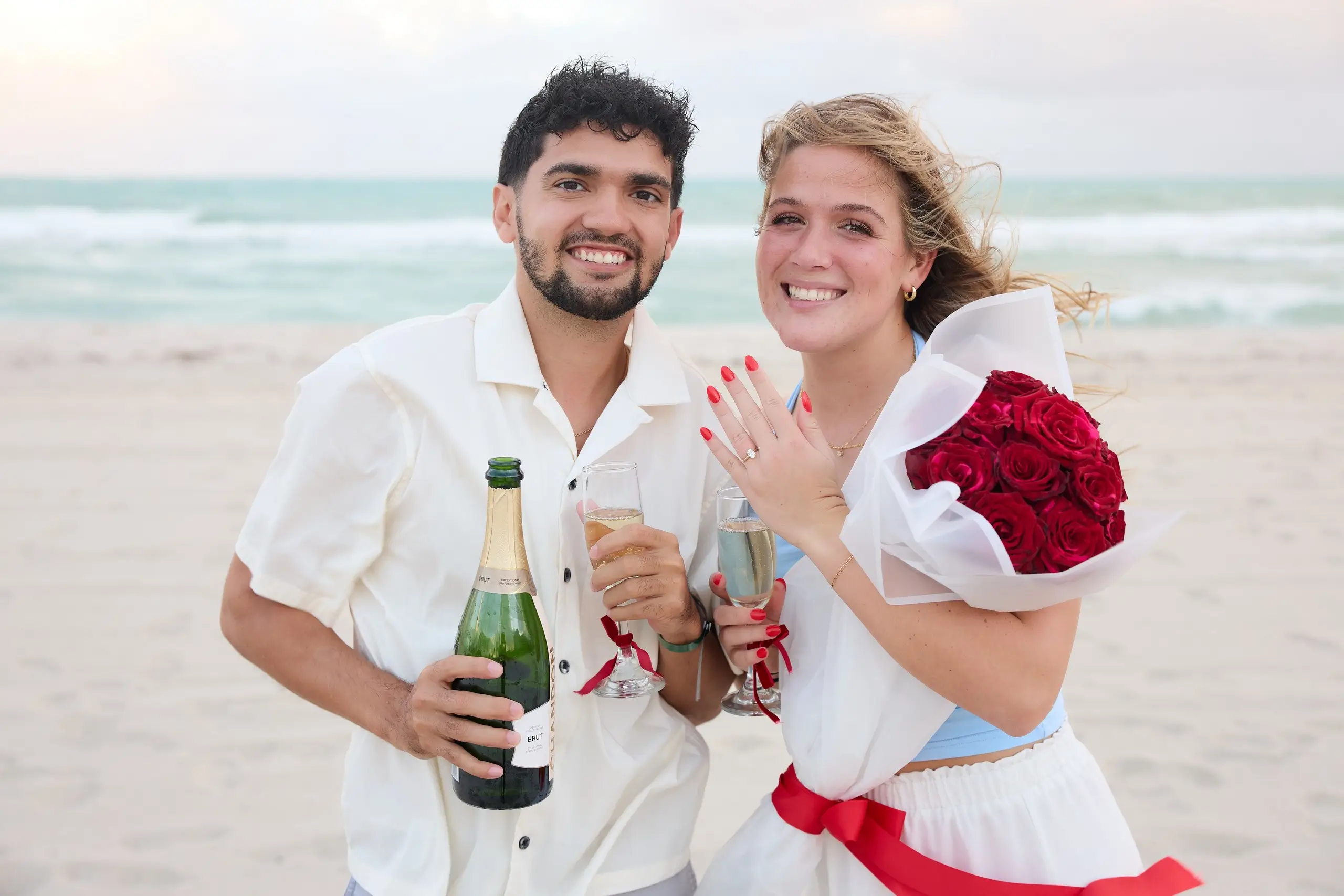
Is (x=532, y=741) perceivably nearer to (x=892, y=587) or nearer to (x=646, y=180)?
(x=892, y=587)

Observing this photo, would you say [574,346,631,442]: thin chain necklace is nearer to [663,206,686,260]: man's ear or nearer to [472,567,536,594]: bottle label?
[663,206,686,260]: man's ear

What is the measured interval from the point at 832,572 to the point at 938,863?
0.67m

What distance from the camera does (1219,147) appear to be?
41438 mm

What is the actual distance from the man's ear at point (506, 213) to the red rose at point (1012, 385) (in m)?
1.32

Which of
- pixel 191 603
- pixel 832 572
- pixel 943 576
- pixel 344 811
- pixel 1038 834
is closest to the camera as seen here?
pixel 943 576

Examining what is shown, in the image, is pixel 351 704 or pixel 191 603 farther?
pixel 191 603

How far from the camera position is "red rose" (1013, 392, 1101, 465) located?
76.5 inches

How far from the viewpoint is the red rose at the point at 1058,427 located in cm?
194

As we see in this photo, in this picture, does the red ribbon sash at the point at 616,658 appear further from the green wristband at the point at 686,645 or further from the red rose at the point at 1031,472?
the red rose at the point at 1031,472

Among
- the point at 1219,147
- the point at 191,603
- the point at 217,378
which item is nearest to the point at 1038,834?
the point at 191,603

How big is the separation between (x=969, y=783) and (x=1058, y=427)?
90cm

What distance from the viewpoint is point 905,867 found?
2.27 metres

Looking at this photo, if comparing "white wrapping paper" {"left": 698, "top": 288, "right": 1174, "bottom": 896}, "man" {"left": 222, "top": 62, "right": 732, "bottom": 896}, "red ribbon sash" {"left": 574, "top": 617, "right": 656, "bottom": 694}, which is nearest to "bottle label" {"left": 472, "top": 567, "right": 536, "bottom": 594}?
"man" {"left": 222, "top": 62, "right": 732, "bottom": 896}

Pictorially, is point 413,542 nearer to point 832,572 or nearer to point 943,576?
point 832,572
